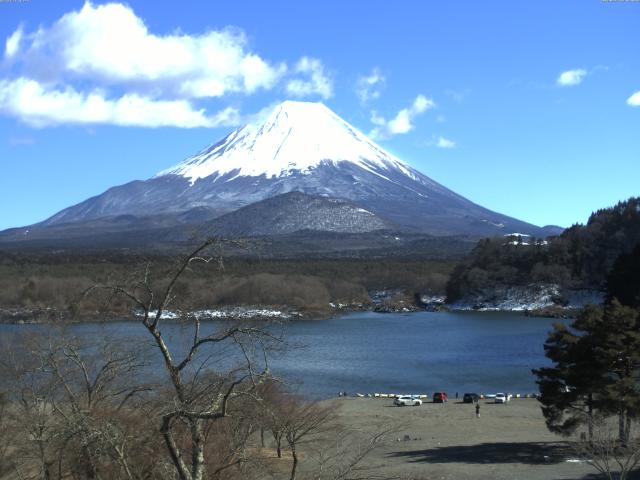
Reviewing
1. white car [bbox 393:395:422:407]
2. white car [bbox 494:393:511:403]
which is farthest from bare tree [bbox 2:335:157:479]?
white car [bbox 494:393:511:403]

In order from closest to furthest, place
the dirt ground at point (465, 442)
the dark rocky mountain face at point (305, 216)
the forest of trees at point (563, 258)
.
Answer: the dirt ground at point (465, 442), the forest of trees at point (563, 258), the dark rocky mountain face at point (305, 216)

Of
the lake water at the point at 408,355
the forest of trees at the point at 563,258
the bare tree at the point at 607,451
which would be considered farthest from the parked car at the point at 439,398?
the forest of trees at the point at 563,258

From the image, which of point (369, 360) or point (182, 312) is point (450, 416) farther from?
point (182, 312)

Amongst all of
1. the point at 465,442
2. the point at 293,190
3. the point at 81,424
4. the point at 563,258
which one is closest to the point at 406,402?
the point at 465,442

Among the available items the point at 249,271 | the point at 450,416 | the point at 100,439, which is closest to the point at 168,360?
the point at 100,439

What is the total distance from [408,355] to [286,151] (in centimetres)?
15354

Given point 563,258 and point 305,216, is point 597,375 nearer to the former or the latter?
point 563,258

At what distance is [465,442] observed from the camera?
16.0 meters

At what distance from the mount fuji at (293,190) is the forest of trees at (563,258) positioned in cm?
6603

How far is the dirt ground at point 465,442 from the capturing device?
1284cm

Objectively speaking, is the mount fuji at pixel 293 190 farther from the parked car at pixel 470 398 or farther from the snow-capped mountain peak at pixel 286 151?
the parked car at pixel 470 398

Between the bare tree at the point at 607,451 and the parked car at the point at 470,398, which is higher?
the bare tree at the point at 607,451

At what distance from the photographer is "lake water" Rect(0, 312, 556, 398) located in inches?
977

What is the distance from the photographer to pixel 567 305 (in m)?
58.3
